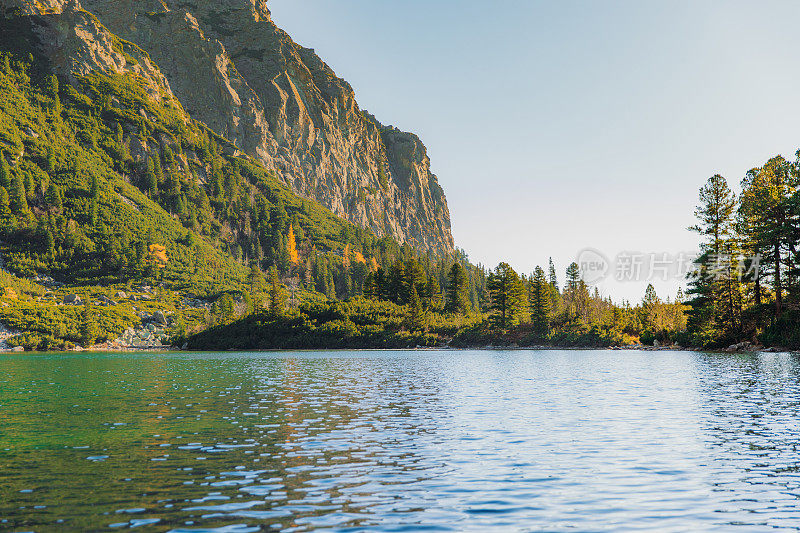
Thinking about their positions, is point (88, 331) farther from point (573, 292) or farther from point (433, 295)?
point (573, 292)

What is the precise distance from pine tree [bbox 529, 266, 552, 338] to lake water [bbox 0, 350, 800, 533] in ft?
351

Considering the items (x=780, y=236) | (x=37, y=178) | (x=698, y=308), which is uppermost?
(x=37, y=178)

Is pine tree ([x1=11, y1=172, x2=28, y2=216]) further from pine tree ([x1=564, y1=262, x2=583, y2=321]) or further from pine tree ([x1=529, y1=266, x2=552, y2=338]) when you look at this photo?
pine tree ([x1=564, y1=262, x2=583, y2=321])

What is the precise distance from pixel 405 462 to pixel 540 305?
128344 mm

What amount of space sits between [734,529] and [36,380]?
51.5m

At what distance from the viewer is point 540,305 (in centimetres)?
13962

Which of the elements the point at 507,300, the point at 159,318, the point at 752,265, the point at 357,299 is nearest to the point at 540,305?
the point at 507,300

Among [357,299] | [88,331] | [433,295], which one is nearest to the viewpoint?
[88,331]

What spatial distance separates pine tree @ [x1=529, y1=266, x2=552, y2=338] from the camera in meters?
139

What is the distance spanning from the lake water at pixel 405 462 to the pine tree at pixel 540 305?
107 m

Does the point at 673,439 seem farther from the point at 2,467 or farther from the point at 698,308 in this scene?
the point at 698,308

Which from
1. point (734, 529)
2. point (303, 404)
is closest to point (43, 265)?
point (303, 404)

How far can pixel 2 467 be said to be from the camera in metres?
15.3

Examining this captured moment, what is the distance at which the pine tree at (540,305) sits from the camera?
13912 centimetres
